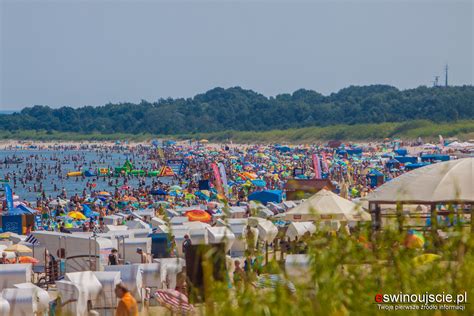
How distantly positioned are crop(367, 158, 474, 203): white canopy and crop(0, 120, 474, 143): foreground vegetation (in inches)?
2342

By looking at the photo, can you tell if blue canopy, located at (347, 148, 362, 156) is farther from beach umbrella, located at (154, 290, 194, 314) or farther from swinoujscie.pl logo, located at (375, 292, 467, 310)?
swinoujscie.pl logo, located at (375, 292, 467, 310)

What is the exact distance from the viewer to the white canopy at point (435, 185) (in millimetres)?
12602

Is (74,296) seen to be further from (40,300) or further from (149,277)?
(149,277)

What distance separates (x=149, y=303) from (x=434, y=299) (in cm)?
709

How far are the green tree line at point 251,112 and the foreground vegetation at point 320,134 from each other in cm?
497

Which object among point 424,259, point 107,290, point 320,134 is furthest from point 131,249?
point 320,134

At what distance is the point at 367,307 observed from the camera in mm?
5379

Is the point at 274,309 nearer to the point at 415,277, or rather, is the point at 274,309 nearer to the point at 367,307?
the point at 367,307

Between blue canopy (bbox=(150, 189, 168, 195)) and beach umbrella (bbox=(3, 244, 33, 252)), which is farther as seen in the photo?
blue canopy (bbox=(150, 189, 168, 195))

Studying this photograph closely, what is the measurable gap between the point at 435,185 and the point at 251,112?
112 m

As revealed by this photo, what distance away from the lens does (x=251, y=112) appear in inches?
4929

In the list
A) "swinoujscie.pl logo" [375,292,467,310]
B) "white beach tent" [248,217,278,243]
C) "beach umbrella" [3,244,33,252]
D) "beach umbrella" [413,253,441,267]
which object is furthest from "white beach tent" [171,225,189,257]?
"swinoujscie.pl logo" [375,292,467,310]

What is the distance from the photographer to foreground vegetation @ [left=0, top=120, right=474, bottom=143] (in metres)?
78.8

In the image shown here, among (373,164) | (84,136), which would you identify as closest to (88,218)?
(373,164)
